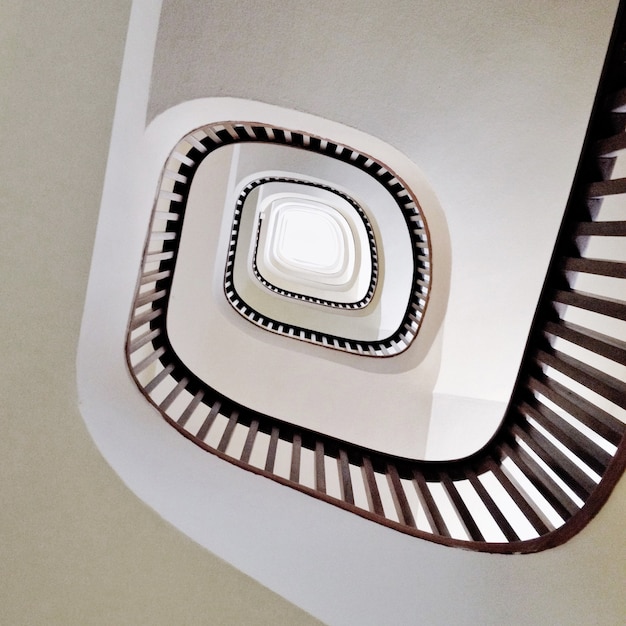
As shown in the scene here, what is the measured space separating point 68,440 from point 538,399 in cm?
216

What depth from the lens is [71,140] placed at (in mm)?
1275

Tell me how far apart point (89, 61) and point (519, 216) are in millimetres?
2700

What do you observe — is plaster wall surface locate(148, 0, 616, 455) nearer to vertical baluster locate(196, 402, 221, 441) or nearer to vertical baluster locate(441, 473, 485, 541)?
vertical baluster locate(196, 402, 221, 441)

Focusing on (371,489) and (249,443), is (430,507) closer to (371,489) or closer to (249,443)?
(371,489)

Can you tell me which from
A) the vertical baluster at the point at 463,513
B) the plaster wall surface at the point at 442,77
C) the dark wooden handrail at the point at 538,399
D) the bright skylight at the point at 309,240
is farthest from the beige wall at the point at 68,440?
the bright skylight at the point at 309,240

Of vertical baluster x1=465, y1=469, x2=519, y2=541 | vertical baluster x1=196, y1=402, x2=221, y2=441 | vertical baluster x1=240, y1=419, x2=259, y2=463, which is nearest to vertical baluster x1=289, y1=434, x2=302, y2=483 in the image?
vertical baluster x1=240, y1=419, x2=259, y2=463

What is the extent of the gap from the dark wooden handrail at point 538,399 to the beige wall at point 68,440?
49 centimetres

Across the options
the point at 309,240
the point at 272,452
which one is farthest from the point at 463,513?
the point at 309,240

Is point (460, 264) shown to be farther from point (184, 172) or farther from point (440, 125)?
point (184, 172)

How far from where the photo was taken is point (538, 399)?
2.29m

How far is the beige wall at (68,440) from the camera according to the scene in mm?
1266

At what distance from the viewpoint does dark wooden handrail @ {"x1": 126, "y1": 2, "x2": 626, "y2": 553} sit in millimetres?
1686

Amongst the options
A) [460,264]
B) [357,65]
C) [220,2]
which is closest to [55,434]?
[220,2]

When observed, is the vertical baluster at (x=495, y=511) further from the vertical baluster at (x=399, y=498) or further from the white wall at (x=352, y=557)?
the vertical baluster at (x=399, y=498)
